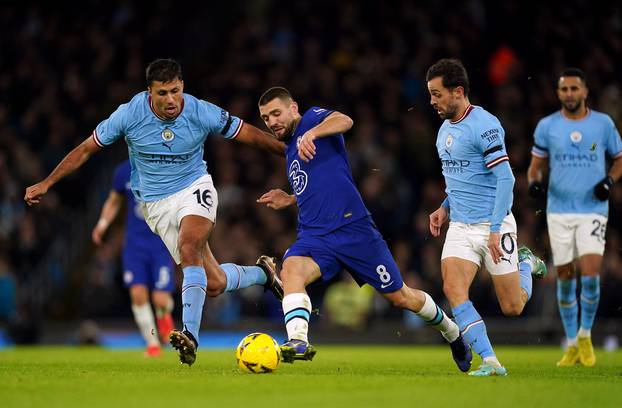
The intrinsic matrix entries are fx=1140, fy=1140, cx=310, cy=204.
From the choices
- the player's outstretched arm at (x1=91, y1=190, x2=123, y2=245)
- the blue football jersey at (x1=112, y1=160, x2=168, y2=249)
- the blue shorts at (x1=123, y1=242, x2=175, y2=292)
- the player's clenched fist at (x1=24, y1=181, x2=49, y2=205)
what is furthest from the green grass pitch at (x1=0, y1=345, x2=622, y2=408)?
the blue football jersey at (x1=112, y1=160, x2=168, y2=249)

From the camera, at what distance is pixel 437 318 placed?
944cm

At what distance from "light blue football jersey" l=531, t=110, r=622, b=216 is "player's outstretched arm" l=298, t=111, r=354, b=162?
342 centimetres

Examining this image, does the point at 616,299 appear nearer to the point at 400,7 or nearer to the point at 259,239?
the point at 259,239

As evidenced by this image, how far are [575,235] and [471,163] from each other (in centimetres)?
294

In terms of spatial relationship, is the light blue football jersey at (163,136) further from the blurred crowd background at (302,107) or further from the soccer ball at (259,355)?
the blurred crowd background at (302,107)

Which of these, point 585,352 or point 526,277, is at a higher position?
point 526,277

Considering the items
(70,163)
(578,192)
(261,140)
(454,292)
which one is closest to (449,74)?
(454,292)

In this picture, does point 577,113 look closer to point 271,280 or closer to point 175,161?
point 271,280

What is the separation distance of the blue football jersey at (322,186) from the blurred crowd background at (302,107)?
327 inches

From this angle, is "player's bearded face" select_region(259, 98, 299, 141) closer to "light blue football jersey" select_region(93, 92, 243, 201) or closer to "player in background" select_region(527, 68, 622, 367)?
"light blue football jersey" select_region(93, 92, 243, 201)

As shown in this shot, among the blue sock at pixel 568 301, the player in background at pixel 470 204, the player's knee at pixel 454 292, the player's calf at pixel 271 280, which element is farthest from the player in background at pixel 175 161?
the blue sock at pixel 568 301

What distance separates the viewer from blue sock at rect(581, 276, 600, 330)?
1144cm

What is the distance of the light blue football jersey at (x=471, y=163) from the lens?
29.0ft

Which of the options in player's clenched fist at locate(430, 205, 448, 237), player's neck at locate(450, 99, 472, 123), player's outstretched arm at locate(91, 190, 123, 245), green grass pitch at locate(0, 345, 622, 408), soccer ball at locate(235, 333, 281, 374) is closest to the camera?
green grass pitch at locate(0, 345, 622, 408)
